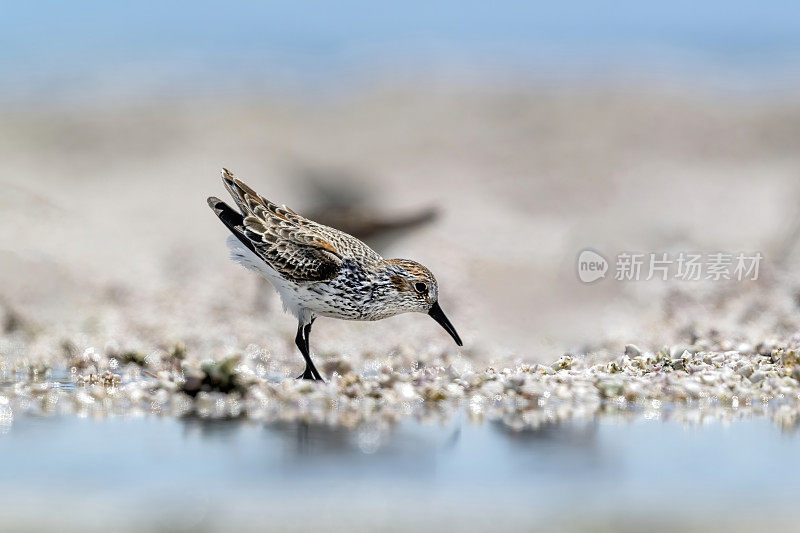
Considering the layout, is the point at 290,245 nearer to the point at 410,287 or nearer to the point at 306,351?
the point at 306,351

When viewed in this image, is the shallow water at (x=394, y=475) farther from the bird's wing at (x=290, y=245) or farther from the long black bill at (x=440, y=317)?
the long black bill at (x=440, y=317)

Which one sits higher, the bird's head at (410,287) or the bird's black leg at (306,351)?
the bird's head at (410,287)

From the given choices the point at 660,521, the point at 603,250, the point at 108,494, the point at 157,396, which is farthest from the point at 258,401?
the point at 603,250

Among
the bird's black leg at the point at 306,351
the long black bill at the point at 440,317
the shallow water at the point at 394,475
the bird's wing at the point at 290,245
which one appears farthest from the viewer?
the long black bill at the point at 440,317

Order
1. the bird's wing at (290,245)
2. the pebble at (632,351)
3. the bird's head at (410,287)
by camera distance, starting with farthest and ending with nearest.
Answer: the pebble at (632,351) < the bird's head at (410,287) < the bird's wing at (290,245)

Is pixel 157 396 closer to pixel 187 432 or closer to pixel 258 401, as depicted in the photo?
pixel 258 401

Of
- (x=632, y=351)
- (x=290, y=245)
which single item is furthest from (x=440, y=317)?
(x=632, y=351)

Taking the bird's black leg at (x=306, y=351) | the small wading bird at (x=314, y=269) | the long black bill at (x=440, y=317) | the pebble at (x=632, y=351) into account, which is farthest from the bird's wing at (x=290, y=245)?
the pebble at (x=632, y=351)

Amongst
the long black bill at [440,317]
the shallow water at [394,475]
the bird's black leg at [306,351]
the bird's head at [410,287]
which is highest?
the bird's head at [410,287]
